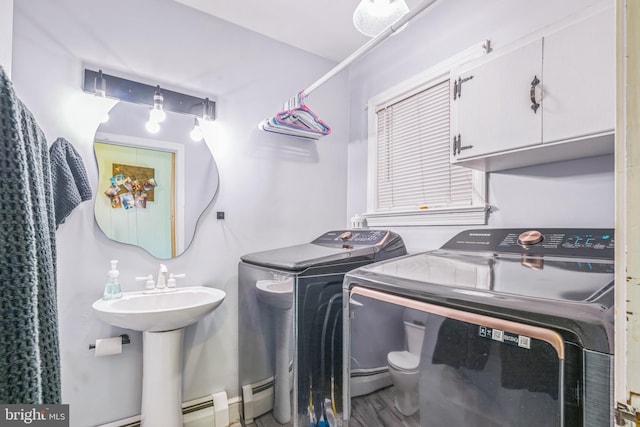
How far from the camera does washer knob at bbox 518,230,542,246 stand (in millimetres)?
1328

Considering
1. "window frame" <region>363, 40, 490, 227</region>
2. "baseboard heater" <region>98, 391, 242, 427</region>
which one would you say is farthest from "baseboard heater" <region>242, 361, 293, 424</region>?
"window frame" <region>363, 40, 490, 227</region>

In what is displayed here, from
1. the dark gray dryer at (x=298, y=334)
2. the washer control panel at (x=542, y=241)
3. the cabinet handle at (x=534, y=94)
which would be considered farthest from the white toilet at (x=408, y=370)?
the cabinet handle at (x=534, y=94)

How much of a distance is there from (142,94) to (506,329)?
2157 millimetres

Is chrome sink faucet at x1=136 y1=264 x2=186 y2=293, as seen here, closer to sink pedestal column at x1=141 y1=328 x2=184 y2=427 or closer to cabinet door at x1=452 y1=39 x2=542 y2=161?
sink pedestal column at x1=141 y1=328 x2=184 y2=427

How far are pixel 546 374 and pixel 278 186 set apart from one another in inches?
76.4

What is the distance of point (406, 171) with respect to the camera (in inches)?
87.4

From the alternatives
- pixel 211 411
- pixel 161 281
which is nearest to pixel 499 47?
pixel 161 281

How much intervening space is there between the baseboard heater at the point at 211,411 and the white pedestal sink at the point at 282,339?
0.53 metres

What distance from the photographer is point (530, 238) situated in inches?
52.9

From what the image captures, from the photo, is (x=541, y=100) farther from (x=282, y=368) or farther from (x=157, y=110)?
(x=157, y=110)

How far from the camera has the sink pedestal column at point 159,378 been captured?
1646 millimetres

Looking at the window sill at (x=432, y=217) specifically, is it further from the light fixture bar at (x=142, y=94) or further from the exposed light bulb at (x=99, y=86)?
the exposed light bulb at (x=99, y=86)

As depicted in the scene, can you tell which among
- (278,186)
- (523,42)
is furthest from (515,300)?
(278,186)

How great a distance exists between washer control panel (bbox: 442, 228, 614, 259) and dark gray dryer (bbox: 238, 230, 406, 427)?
521mm
